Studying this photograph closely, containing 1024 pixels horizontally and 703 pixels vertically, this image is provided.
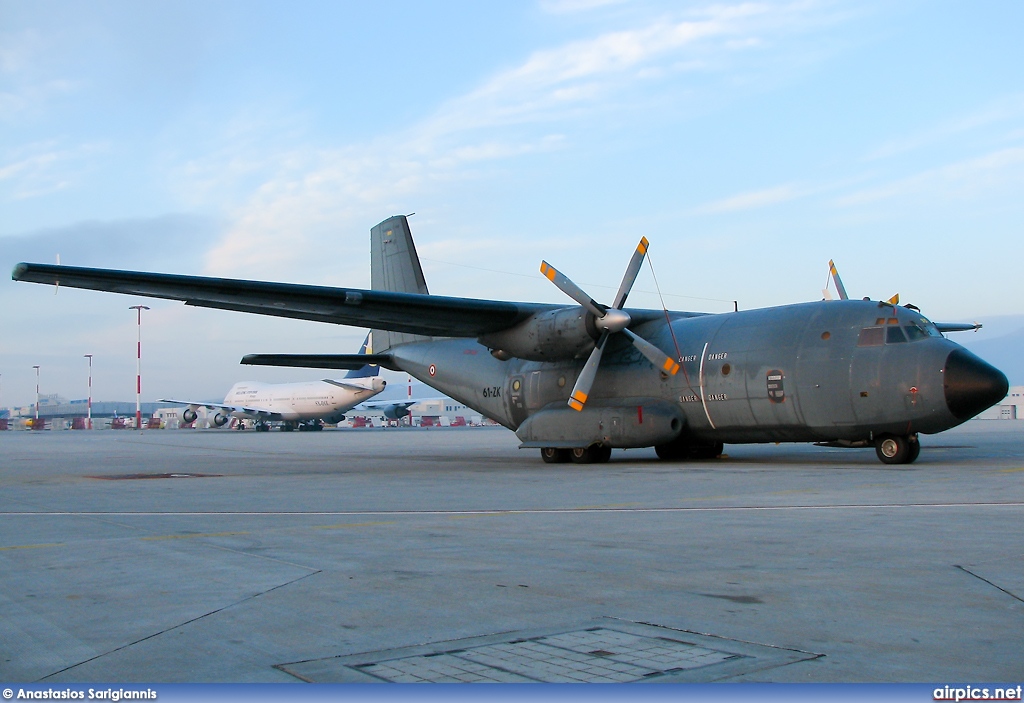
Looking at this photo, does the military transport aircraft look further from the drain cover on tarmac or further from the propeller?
the drain cover on tarmac

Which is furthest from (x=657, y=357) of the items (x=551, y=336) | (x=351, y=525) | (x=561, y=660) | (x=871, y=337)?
(x=561, y=660)

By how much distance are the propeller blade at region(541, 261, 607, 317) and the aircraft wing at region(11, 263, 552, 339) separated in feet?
2.21

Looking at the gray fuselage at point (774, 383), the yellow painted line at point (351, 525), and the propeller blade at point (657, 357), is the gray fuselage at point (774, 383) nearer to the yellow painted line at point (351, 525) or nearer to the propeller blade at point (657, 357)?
the propeller blade at point (657, 357)

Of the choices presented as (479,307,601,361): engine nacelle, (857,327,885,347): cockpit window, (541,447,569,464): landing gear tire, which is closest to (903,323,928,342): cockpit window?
(857,327,885,347): cockpit window

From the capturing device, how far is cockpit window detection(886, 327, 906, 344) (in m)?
17.8

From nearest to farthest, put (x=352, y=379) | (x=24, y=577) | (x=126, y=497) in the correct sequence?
1. (x=24, y=577)
2. (x=126, y=497)
3. (x=352, y=379)

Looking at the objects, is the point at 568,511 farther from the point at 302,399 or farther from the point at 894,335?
the point at 302,399

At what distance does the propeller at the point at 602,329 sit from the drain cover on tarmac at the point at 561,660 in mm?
16166

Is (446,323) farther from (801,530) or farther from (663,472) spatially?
(801,530)

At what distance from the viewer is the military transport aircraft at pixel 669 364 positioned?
57.7 ft

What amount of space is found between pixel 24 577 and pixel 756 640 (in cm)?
529

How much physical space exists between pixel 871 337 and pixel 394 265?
15346 millimetres

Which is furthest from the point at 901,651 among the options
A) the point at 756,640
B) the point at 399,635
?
→ the point at 399,635

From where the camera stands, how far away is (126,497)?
13422 mm
